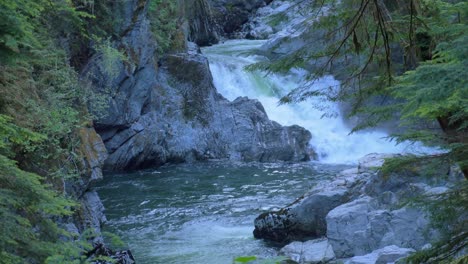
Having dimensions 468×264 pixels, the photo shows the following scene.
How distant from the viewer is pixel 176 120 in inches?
810

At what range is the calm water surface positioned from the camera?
35.5ft

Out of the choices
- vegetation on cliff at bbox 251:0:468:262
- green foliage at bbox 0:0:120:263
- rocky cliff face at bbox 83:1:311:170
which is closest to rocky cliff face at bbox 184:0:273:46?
rocky cliff face at bbox 83:1:311:170

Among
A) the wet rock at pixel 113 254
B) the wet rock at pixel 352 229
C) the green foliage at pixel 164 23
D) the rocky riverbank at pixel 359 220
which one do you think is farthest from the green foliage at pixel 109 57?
the wet rock at pixel 352 229

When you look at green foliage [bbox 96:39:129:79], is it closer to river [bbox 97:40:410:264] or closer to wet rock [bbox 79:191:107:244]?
river [bbox 97:40:410:264]

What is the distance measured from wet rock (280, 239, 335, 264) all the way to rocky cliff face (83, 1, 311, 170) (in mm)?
8924

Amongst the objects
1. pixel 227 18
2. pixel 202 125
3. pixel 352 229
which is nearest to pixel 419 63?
pixel 352 229

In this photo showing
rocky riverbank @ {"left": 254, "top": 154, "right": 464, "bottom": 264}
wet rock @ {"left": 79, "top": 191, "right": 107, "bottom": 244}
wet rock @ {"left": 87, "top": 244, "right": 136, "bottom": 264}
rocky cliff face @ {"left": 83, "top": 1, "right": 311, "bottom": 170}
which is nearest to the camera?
rocky riverbank @ {"left": 254, "top": 154, "right": 464, "bottom": 264}

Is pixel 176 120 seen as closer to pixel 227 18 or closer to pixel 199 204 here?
pixel 199 204

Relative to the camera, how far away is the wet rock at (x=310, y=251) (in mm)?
9312

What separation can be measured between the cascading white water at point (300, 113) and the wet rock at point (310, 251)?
401 inches

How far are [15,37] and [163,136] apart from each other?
1467 cm

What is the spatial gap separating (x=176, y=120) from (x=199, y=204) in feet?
21.9

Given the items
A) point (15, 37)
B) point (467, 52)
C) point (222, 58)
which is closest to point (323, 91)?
point (467, 52)

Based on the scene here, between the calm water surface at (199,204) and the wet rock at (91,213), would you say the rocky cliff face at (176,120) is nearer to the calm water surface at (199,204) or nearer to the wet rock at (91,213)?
the calm water surface at (199,204)
